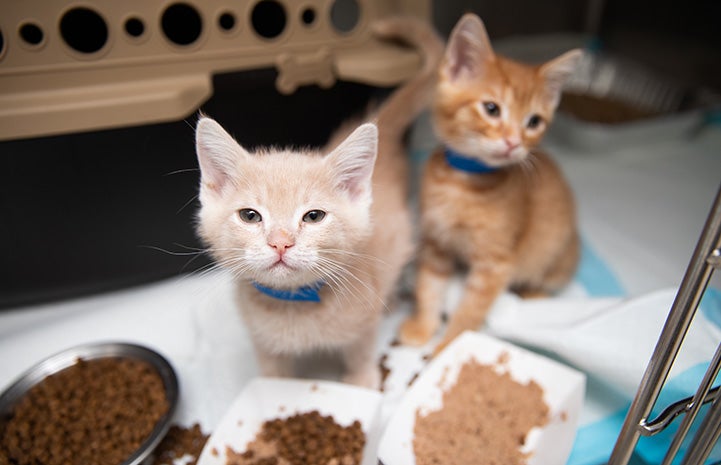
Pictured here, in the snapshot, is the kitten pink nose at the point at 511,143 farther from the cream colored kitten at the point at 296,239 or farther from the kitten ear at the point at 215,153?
the kitten ear at the point at 215,153

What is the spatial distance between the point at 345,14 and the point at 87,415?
1.39 m

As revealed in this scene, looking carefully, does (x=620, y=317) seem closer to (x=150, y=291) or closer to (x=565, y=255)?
(x=565, y=255)

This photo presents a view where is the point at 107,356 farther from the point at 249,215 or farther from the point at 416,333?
the point at 416,333

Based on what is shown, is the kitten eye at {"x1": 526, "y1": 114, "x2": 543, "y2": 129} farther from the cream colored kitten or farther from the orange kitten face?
the cream colored kitten

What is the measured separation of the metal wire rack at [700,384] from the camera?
55 centimetres

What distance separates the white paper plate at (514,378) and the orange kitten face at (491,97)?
1.41 ft

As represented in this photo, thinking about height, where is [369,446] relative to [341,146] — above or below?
below

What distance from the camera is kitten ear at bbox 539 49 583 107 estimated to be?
102 centimetres

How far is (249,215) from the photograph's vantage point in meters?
0.79

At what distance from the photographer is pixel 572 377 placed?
1.00m

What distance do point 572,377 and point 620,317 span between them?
188 mm

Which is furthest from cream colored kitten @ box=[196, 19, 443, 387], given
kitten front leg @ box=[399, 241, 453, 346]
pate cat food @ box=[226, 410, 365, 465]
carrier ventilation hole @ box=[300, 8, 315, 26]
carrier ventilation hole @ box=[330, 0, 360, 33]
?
carrier ventilation hole @ box=[330, 0, 360, 33]

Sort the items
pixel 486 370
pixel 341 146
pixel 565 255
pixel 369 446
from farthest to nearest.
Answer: pixel 565 255
pixel 486 370
pixel 369 446
pixel 341 146

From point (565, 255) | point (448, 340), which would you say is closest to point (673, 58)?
point (565, 255)
